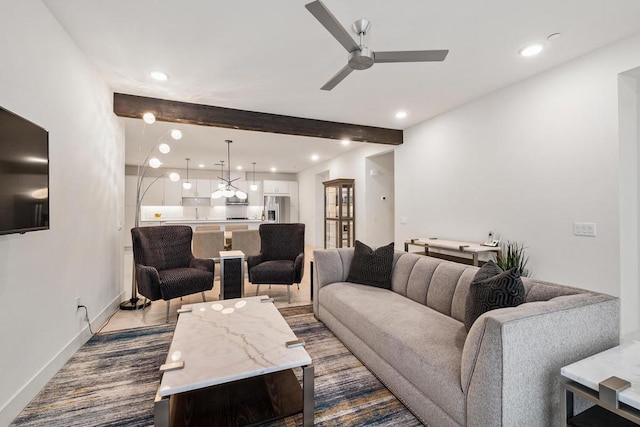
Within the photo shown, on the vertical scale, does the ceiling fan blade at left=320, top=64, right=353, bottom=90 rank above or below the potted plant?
above

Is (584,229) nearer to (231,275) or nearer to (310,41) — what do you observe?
(310,41)

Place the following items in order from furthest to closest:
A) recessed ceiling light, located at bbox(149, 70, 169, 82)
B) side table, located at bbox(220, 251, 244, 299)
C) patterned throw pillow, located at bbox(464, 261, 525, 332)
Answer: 1. side table, located at bbox(220, 251, 244, 299)
2. recessed ceiling light, located at bbox(149, 70, 169, 82)
3. patterned throw pillow, located at bbox(464, 261, 525, 332)

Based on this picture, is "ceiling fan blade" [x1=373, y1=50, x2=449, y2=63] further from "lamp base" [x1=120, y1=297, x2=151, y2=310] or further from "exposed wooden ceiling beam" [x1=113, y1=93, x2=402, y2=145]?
"lamp base" [x1=120, y1=297, x2=151, y2=310]

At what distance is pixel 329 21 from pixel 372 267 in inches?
83.7

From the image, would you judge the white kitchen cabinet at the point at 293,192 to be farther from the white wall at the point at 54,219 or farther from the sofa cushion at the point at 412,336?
the sofa cushion at the point at 412,336

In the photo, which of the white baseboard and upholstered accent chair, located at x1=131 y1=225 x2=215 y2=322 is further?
upholstered accent chair, located at x1=131 y1=225 x2=215 y2=322

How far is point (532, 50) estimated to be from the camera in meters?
2.65

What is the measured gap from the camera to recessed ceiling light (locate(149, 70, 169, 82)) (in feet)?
9.82

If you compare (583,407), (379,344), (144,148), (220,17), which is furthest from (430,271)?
(144,148)

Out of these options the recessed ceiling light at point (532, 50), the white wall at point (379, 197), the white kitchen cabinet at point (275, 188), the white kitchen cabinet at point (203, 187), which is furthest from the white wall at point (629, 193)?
the white kitchen cabinet at point (203, 187)

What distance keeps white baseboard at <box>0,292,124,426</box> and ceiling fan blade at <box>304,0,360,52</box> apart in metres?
2.79

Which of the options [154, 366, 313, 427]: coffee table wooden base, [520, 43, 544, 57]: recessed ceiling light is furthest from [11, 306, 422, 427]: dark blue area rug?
[520, 43, 544, 57]: recessed ceiling light

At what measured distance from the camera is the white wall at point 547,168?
2600 mm

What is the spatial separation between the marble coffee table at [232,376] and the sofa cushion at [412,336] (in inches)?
22.9
